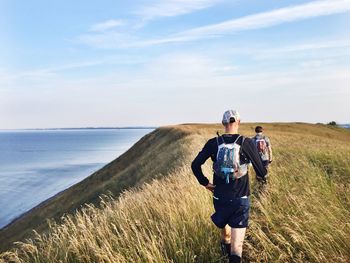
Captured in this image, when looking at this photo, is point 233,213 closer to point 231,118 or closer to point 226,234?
point 226,234

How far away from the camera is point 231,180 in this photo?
6059 millimetres

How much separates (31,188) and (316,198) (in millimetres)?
64567

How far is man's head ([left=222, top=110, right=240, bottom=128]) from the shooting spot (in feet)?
20.3

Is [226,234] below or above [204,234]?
above

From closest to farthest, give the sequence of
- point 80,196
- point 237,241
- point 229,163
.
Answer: point 237,241, point 229,163, point 80,196

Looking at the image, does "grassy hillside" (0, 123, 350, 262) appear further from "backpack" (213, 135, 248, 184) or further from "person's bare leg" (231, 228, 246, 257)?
"backpack" (213, 135, 248, 184)

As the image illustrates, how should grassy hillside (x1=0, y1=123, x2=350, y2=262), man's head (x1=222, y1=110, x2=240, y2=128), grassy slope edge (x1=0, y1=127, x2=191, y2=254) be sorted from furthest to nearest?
grassy slope edge (x1=0, y1=127, x2=191, y2=254) → man's head (x1=222, y1=110, x2=240, y2=128) → grassy hillside (x1=0, y1=123, x2=350, y2=262)

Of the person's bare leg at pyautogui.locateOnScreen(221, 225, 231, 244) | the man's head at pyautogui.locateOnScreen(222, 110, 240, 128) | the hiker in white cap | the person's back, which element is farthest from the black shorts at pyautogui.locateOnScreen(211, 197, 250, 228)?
the person's back

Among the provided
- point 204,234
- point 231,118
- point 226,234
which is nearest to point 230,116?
point 231,118

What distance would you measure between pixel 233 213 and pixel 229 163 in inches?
28.2

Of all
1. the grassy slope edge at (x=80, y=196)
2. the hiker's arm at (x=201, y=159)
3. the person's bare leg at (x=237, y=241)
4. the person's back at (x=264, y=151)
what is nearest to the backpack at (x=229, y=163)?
the hiker's arm at (x=201, y=159)

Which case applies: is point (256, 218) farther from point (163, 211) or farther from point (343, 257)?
point (343, 257)

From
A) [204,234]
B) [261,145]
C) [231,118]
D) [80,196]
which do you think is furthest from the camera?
[80,196]

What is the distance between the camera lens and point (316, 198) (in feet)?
24.3
